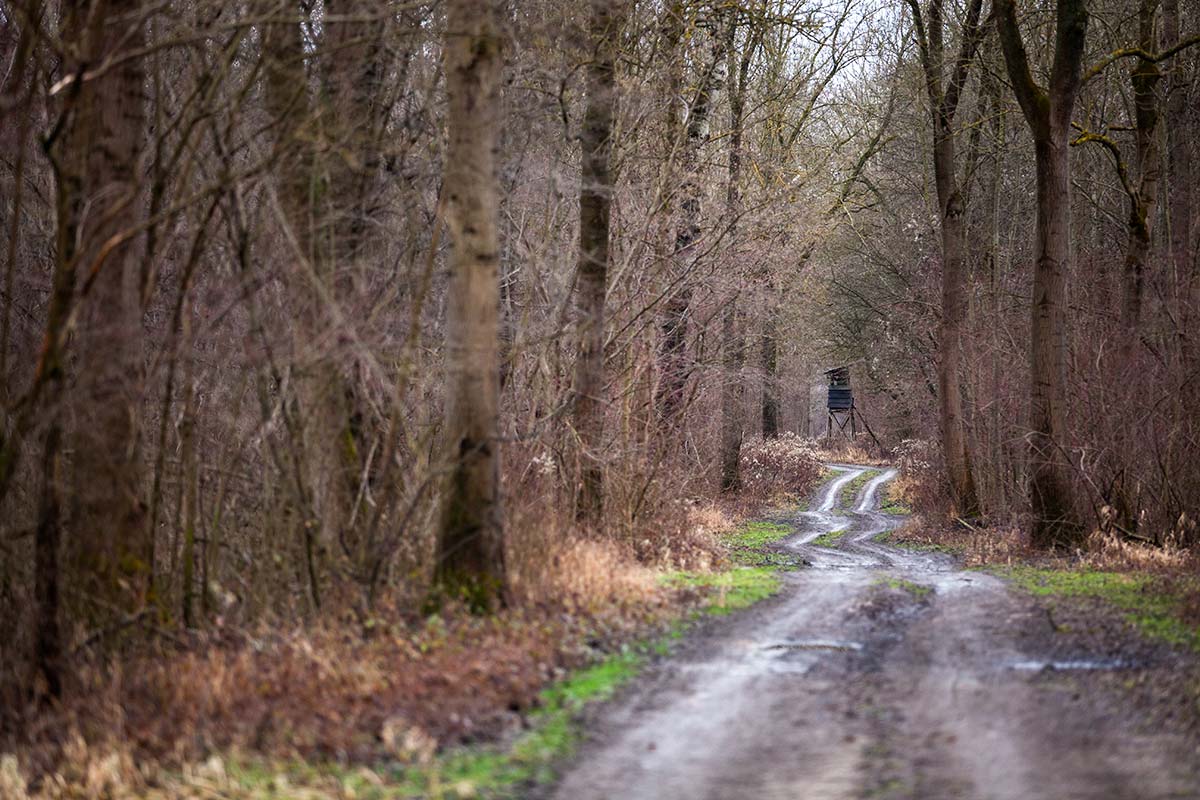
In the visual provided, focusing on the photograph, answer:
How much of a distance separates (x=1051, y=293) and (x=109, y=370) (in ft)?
41.7

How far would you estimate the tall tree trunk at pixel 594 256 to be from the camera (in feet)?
42.7

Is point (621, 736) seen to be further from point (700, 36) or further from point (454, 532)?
point (700, 36)

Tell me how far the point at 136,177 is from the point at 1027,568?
37.3 feet

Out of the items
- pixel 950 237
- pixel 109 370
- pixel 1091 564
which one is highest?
pixel 950 237

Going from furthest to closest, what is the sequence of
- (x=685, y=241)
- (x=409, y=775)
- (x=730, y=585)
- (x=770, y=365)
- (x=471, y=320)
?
1. (x=770, y=365)
2. (x=685, y=241)
3. (x=730, y=585)
4. (x=471, y=320)
5. (x=409, y=775)

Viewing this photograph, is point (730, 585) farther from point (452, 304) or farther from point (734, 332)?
point (734, 332)

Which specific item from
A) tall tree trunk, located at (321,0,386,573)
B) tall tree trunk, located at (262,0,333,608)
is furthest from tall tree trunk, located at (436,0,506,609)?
tall tree trunk, located at (262,0,333,608)

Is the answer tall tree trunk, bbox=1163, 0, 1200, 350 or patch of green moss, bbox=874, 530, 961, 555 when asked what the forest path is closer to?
patch of green moss, bbox=874, 530, 961, 555

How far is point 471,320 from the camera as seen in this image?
8672 millimetres

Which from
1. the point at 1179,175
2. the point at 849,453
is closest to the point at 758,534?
the point at 1179,175

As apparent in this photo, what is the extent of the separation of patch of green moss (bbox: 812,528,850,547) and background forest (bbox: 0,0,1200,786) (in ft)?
6.88

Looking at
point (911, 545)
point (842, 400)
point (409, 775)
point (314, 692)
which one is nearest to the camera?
point (409, 775)

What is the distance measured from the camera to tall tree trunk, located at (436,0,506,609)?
8.68 meters

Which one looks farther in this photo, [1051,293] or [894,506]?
[894,506]
